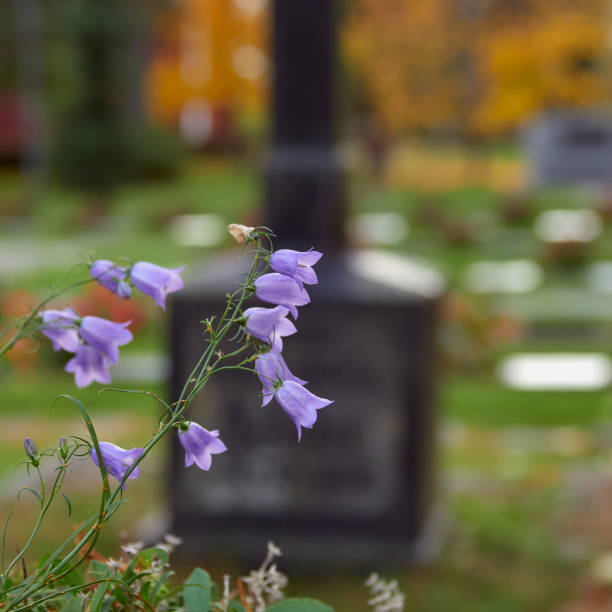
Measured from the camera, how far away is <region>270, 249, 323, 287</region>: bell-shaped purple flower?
130 centimetres

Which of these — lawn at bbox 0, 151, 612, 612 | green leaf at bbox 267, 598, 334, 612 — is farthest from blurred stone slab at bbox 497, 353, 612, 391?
green leaf at bbox 267, 598, 334, 612

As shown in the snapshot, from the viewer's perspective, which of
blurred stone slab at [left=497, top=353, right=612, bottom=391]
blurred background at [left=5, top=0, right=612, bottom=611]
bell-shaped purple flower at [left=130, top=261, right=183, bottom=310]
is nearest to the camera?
bell-shaped purple flower at [left=130, top=261, right=183, bottom=310]

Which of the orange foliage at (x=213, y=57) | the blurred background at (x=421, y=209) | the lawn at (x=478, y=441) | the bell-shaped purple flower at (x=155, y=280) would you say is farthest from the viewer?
the orange foliage at (x=213, y=57)

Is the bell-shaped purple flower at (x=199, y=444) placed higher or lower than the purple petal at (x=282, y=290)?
lower

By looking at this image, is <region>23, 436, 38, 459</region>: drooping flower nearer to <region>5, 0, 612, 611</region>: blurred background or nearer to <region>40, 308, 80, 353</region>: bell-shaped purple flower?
<region>40, 308, 80, 353</region>: bell-shaped purple flower

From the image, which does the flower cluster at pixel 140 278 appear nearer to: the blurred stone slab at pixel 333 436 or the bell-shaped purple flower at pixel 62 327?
the bell-shaped purple flower at pixel 62 327

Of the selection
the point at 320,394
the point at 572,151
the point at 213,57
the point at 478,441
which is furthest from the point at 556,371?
the point at 213,57

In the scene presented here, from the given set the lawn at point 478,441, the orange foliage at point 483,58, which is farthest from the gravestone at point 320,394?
the orange foliage at point 483,58

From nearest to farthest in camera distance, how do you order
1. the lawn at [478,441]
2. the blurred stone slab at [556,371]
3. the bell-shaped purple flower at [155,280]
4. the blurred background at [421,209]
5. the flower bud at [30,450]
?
the flower bud at [30,450] < the bell-shaped purple flower at [155,280] < the lawn at [478,441] < the blurred background at [421,209] < the blurred stone slab at [556,371]

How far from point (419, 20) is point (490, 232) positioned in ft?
35.4

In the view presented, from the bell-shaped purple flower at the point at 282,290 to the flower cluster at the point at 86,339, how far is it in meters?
0.28

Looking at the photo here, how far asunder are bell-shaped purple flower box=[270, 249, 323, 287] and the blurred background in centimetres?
108

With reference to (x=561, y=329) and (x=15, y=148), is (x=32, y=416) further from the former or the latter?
(x=15, y=148)

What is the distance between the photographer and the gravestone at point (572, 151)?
92.5 ft
